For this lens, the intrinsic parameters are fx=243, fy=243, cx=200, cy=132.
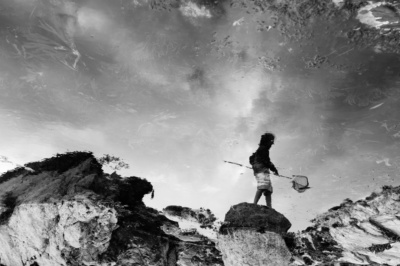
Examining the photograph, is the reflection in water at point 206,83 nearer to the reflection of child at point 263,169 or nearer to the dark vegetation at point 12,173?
the reflection of child at point 263,169

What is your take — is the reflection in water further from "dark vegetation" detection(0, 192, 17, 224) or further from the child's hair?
"dark vegetation" detection(0, 192, 17, 224)

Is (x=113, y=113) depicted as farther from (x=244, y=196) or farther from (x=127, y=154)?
(x=244, y=196)

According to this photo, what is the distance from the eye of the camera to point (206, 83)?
1741cm

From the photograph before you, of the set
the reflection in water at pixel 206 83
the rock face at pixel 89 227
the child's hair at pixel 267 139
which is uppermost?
the reflection in water at pixel 206 83

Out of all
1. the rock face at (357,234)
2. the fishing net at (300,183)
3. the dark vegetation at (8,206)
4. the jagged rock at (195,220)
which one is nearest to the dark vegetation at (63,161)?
the dark vegetation at (8,206)

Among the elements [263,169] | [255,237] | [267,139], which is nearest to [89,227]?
[255,237]

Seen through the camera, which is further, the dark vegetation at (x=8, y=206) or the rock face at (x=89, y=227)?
the dark vegetation at (x=8, y=206)

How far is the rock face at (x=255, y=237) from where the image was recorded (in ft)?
14.0

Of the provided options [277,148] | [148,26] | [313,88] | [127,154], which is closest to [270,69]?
[313,88]

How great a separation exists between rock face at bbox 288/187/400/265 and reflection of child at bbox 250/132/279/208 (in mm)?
1309

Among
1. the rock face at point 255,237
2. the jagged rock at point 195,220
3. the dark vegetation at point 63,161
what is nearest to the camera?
the rock face at point 255,237

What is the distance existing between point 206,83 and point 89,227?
13.8 meters

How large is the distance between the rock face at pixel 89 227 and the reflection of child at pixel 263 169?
5.45 ft

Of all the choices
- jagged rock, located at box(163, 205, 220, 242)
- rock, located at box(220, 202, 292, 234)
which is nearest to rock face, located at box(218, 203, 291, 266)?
rock, located at box(220, 202, 292, 234)
